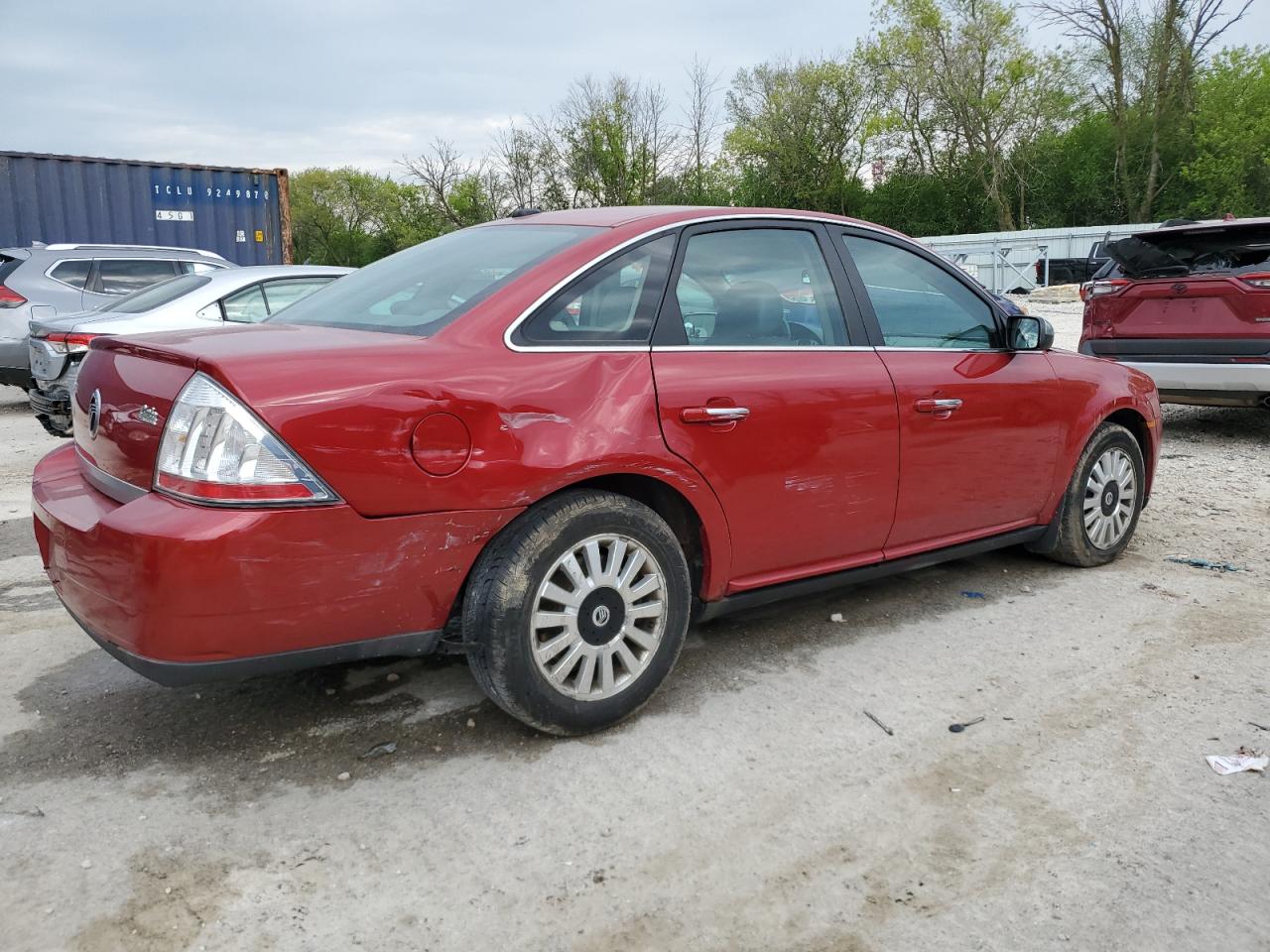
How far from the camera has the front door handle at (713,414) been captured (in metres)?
3.09

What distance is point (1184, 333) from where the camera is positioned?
743 cm

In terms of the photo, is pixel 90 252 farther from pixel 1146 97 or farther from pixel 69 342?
pixel 1146 97

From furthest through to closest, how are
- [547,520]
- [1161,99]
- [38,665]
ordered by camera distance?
[1161,99] < [38,665] < [547,520]

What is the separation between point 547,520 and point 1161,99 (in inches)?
1623

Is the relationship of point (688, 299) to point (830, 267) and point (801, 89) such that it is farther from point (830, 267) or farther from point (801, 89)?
point (801, 89)

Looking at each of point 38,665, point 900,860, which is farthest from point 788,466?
point 38,665

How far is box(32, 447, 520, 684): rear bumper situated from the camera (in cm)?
239

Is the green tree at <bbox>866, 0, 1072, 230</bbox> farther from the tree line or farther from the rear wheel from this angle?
the rear wheel

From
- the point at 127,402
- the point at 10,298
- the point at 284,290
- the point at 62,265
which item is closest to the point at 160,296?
→ the point at 284,290

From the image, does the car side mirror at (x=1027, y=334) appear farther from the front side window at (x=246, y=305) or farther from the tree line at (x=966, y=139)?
the tree line at (x=966, y=139)

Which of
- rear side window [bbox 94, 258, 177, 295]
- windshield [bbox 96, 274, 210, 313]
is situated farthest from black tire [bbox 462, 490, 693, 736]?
rear side window [bbox 94, 258, 177, 295]

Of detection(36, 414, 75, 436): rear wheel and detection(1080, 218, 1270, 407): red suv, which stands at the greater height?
detection(1080, 218, 1270, 407): red suv

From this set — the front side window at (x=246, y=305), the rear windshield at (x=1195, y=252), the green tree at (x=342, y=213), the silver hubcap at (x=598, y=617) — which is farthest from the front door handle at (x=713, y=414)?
the green tree at (x=342, y=213)

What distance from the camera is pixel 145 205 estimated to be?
14203 millimetres
